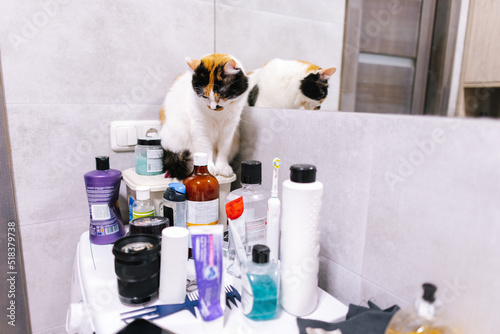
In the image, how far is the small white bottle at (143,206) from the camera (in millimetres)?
742

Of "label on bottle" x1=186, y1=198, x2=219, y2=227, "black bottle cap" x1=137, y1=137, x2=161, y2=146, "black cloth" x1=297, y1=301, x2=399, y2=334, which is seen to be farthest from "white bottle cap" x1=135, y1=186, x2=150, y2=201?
"black cloth" x1=297, y1=301, x2=399, y2=334

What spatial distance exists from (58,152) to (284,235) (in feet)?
2.46

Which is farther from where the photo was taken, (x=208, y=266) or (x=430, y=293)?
(x=208, y=266)

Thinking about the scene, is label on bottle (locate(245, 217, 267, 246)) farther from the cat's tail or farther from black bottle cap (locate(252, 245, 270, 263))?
the cat's tail

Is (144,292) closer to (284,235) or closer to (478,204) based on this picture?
(284,235)

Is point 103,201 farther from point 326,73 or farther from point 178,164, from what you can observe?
point 326,73

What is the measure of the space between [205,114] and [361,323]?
68 cm

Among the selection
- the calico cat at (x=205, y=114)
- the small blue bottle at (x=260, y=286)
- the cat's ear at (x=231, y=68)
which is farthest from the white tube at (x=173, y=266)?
the cat's ear at (x=231, y=68)

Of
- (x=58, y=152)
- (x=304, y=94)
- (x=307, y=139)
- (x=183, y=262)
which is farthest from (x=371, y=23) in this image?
(x=58, y=152)

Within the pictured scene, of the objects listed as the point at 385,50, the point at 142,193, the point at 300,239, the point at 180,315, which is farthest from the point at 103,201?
the point at 385,50

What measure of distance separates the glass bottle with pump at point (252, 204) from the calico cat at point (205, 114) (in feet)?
0.80

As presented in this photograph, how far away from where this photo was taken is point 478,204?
16.9 inches

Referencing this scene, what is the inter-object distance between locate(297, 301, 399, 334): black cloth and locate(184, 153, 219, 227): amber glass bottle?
302 mm

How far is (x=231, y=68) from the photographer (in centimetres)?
86
